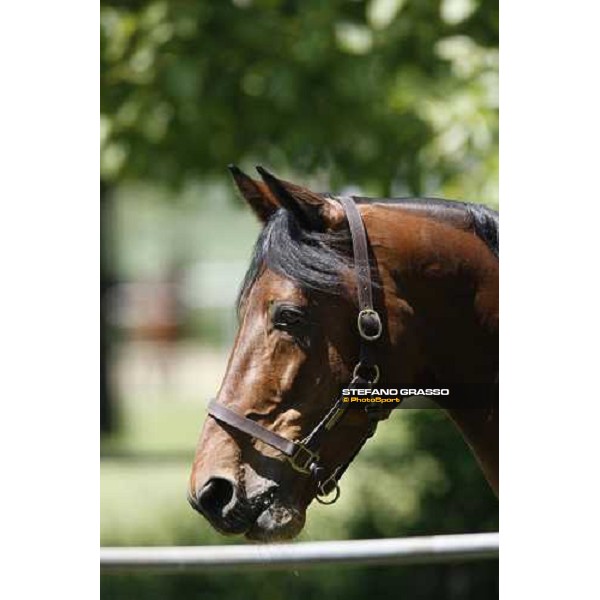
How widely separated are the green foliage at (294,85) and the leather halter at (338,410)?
1.34 m

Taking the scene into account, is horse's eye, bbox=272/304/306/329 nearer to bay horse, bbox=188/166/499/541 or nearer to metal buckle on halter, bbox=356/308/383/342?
bay horse, bbox=188/166/499/541

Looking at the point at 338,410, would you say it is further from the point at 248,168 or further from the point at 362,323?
the point at 248,168

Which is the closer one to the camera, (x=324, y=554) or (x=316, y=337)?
(x=316, y=337)

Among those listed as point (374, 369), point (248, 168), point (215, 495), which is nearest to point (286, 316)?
point (374, 369)

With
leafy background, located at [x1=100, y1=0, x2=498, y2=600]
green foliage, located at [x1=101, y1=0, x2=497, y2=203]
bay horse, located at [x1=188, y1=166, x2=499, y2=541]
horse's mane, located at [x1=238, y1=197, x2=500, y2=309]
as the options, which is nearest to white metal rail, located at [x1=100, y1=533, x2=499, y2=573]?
leafy background, located at [x1=100, y1=0, x2=498, y2=600]

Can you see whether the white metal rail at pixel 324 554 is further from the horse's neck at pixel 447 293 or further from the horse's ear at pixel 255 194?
the horse's ear at pixel 255 194

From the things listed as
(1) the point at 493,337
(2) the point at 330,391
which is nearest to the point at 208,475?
(2) the point at 330,391

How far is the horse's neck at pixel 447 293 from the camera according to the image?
198cm

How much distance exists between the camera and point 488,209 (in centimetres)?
209

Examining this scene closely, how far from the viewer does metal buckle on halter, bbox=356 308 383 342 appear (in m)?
1.91

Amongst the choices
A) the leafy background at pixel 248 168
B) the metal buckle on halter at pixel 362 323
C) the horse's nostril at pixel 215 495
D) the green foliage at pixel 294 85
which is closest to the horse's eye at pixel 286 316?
the metal buckle on halter at pixel 362 323

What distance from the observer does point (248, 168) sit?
3.49 metres

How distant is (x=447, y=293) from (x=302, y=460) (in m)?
0.38
